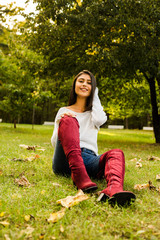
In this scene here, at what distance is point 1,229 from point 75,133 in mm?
1171

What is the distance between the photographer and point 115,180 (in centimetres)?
216

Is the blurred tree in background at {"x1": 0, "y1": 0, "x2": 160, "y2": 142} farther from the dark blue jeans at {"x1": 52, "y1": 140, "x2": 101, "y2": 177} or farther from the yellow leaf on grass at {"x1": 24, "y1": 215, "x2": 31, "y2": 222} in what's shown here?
the yellow leaf on grass at {"x1": 24, "y1": 215, "x2": 31, "y2": 222}

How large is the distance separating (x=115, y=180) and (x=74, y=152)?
0.48 m

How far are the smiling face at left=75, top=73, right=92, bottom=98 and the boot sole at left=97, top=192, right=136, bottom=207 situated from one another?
148cm

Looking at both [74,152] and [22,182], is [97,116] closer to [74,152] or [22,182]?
[74,152]

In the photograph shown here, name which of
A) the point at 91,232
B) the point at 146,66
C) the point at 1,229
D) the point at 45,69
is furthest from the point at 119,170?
the point at 45,69

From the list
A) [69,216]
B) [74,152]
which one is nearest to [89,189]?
[74,152]

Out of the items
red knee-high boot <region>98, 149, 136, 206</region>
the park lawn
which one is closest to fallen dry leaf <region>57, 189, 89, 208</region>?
the park lawn

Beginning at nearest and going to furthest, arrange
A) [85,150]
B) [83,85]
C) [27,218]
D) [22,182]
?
[27,218] → [22,182] → [85,150] → [83,85]

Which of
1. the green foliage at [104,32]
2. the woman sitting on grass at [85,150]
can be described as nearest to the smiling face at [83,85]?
the woman sitting on grass at [85,150]

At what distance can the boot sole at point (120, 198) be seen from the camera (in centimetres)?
199

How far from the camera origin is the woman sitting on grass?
2.18m

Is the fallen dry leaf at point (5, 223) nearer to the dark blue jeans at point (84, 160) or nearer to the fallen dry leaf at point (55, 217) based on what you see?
the fallen dry leaf at point (55, 217)

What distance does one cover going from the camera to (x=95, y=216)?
1.82 meters
